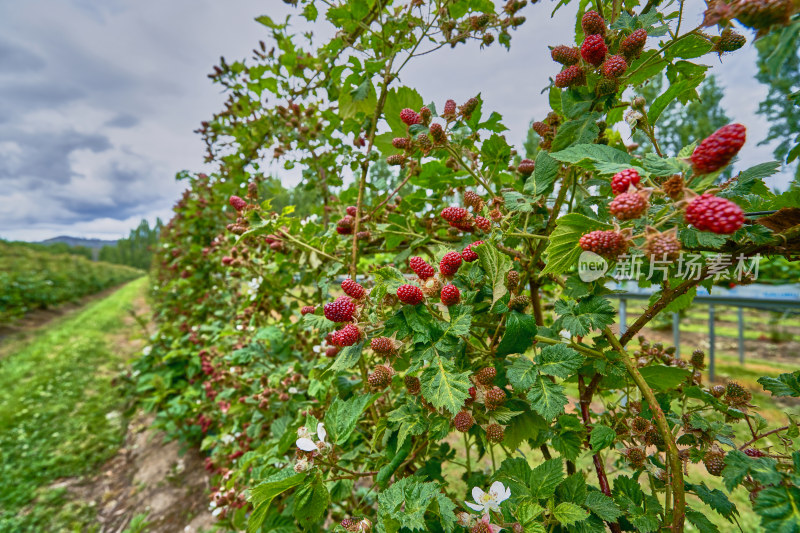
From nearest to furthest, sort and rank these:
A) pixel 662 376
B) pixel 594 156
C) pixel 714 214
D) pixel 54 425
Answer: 1. pixel 714 214
2. pixel 594 156
3. pixel 662 376
4. pixel 54 425

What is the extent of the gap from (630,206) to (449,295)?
0.91 feet

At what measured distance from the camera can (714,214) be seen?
37cm

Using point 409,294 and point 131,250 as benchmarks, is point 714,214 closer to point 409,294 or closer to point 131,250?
point 409,294

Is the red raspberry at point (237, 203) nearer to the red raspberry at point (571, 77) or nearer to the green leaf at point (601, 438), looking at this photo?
the red raspberry at point (571, 77)

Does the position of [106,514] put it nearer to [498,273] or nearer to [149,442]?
[149,442]

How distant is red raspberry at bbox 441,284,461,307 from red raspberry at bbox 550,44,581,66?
42 centimetres

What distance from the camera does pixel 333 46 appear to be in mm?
1190

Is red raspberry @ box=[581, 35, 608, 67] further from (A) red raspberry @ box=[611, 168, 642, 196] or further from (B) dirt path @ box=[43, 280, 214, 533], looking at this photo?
(B) dirt path @ box=[43, 280, 214, 533]

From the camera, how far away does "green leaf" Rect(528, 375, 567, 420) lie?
55 centimetres

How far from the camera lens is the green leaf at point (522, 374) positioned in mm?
576

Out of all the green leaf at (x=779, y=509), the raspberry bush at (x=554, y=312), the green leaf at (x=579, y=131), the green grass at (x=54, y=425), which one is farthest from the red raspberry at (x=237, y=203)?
the green grass at (x=54, y=425)

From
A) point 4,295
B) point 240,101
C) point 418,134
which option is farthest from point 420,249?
point 4,295

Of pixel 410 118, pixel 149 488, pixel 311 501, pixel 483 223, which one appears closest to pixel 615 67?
pixel 483 223

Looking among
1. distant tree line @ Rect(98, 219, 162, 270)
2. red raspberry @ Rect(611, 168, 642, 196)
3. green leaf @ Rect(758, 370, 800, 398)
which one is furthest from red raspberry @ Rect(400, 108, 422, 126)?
distant tree line @ Rect(98, 219, 162, 270)
